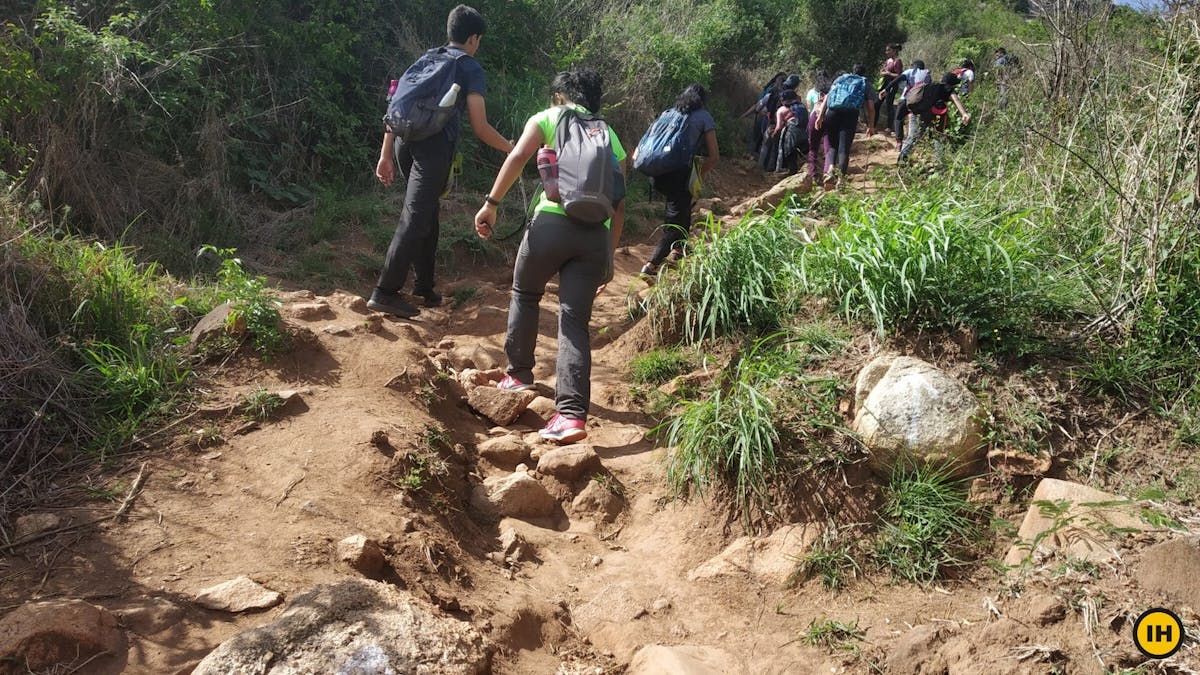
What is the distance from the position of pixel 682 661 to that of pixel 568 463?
4.10 ft

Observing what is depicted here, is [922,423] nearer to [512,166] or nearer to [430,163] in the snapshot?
[512,166]

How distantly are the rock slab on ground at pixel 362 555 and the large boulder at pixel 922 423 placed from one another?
1.92 m

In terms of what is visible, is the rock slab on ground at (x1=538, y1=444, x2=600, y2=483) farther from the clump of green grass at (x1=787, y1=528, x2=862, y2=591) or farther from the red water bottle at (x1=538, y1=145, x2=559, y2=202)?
the red water bottle at (x1=538, y1=145, x2=559, y2=202)

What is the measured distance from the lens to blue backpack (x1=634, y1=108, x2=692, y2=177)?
6.07 meters

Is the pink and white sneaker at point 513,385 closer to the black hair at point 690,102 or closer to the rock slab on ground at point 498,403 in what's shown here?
the rock slab on ground at point 498,403

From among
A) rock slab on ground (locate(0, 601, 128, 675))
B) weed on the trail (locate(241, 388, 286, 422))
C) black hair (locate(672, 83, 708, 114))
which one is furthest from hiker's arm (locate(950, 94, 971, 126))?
rock slab on ground (locate(0, 601, 128, 675))

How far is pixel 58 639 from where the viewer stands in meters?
2.13

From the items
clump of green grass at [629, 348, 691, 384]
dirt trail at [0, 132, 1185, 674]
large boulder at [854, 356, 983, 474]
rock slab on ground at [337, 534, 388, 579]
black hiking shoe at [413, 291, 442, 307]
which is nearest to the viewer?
dirt trail at [0, 132, 1185, 674]

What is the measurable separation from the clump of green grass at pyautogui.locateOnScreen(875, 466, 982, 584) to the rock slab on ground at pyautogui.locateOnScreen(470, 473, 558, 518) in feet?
4.49

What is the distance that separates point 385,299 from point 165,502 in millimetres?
2502

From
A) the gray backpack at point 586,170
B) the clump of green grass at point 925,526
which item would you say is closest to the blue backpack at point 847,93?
the gray backpack at point 586,170

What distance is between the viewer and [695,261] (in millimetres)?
4809

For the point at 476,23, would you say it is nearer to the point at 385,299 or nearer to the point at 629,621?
the point at 385,299

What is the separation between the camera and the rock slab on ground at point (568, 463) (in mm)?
3688
